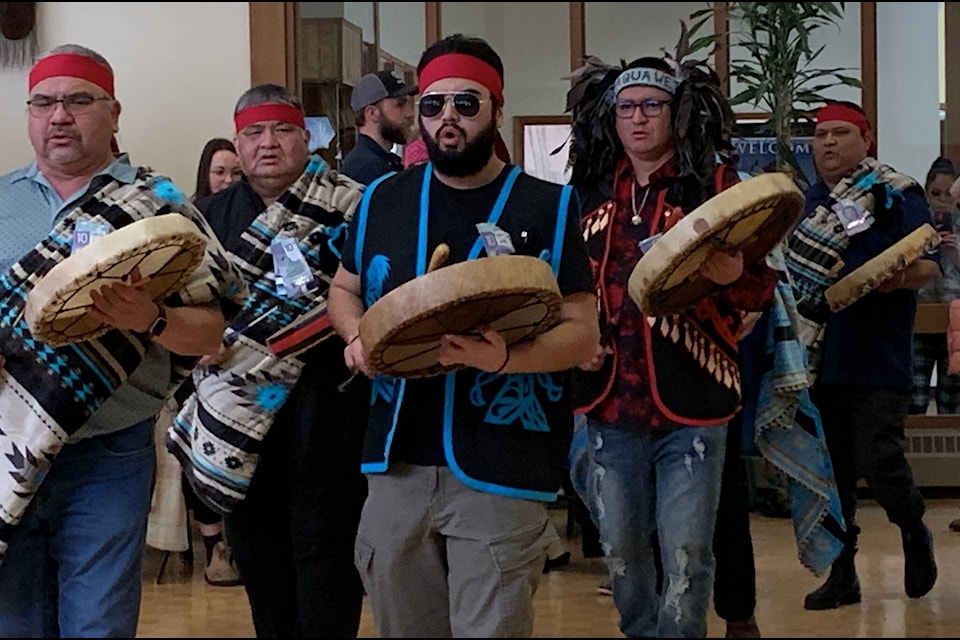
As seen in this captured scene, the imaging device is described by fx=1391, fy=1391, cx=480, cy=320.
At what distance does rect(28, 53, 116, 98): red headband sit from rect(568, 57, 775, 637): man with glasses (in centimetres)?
108

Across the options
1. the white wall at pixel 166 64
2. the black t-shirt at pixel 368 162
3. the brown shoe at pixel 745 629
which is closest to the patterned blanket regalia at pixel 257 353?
the black t-shirt at pixel 368 162

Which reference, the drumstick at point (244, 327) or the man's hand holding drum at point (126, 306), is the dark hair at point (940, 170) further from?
the man's hand holding drum at point (126, 306)

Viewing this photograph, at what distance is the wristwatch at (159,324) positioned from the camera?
7.72 feet

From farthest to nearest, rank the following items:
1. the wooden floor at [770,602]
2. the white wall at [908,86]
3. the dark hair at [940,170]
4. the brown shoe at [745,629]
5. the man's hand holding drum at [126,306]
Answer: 1. the white wall at [908,86]
2. the dark hair at [940,170]
3. the wooden floor at [770,602]
4. the brown shoe at [745,629]
5. the man's hand holding drum at [126,306]

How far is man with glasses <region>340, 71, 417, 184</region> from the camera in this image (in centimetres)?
380

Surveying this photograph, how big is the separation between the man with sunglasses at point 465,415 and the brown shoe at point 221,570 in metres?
2.38

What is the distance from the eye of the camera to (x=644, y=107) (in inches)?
119

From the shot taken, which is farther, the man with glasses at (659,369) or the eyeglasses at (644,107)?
the eyeglasses at (644,107)

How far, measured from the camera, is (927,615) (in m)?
3.90

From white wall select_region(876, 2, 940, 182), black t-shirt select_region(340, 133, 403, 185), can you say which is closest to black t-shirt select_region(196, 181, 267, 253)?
black t-shirt select_region(340, 133, 403, 185)

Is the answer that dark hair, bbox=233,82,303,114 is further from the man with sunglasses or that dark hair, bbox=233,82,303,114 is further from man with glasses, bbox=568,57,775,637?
the man with sunglasses

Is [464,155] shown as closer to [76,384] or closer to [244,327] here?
[76,384]

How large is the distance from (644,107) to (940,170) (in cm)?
343

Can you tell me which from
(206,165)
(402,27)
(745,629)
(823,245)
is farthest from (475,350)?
(402,27)
